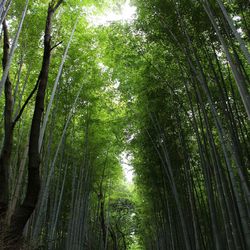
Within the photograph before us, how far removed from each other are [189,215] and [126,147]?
285cm

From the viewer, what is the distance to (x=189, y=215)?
5.61 meters

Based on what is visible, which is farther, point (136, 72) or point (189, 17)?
point (136, 72)

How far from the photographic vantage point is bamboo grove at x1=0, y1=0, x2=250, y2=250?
320cm

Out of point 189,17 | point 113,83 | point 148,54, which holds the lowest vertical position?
point 189,17

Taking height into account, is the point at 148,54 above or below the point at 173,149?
above

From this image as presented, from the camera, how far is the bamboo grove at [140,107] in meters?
3.20

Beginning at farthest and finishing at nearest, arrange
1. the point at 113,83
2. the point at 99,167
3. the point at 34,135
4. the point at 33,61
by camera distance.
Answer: the point at 99,167
the point at 113,83
the point at 33,61
the point at 34,135

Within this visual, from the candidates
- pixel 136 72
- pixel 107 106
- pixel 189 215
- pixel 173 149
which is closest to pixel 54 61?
pixel 136 72

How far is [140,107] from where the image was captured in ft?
19.8

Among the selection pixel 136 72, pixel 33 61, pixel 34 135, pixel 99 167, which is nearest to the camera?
pixel 34 135

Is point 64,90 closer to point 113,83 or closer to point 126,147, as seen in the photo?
point 113,83

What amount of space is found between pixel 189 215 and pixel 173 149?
1515 millimetres

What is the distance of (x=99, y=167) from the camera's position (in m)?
8.95

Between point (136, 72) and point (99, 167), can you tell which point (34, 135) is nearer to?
point (136, 72)
